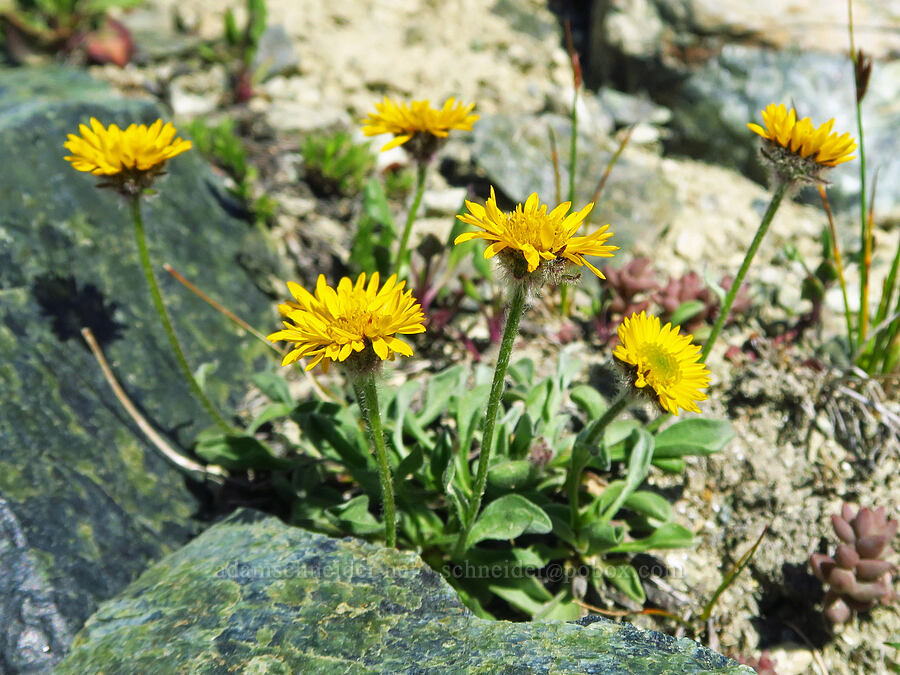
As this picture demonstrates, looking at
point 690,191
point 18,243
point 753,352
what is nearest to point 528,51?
point 690,191

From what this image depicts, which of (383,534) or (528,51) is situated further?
(528,51)

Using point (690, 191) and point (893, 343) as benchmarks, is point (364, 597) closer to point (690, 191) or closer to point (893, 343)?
point (893, 343)

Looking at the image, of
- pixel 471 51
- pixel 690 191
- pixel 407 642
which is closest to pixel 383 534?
pixel 407 642

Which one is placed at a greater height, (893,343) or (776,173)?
(776,173)

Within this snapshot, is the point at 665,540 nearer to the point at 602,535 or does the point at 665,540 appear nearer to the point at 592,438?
the point at 602,535

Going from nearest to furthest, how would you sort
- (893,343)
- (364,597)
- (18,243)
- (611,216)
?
(364,597) → (18,243) → (893,343) → (611,216)

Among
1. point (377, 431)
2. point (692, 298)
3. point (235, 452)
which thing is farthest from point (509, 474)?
point (692, 298)

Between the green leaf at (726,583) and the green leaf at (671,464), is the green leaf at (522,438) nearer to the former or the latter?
the green leaf at (671,464)

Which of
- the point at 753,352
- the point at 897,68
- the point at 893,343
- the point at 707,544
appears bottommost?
the point at 707,544

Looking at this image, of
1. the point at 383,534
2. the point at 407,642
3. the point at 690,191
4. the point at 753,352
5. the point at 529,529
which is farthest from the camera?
the point at 690,191
